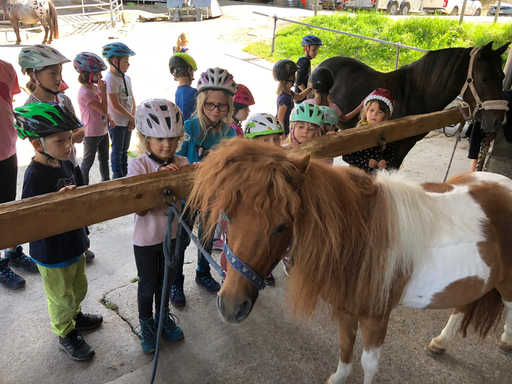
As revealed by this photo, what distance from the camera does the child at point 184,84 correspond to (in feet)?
11.6

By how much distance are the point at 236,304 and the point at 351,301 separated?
24.6 inches

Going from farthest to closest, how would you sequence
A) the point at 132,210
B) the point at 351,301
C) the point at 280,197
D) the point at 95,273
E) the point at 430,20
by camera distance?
the point at 430,20 → the point at 95,273 → the point at 351,301 → the point at 132,210 → the point at 280,197

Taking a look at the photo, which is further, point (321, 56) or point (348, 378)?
point (321, 56)

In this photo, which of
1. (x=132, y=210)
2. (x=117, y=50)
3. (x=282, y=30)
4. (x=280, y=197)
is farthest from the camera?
(x=282, y=30)

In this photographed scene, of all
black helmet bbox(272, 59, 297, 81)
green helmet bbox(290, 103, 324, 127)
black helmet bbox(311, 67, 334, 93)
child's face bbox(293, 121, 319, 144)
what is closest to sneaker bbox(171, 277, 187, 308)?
child's face bbox(293, 121, 319, 144)

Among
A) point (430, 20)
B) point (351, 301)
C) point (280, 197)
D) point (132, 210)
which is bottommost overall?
point (351, 301)

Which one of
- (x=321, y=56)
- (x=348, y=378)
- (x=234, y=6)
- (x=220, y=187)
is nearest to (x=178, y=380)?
(x=348, y=378)

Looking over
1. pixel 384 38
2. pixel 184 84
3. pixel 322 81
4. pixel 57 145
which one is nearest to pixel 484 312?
pixel 322 81

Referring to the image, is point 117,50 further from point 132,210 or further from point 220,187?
point 220,187

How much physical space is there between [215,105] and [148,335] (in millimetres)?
1591

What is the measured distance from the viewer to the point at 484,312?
87.4 inches

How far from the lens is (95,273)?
285 centimetres

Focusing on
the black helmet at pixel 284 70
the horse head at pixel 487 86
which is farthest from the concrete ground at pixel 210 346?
the black helmet at pixel 284 70

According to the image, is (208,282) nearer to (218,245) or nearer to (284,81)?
(218,245)
